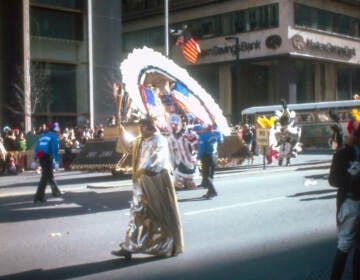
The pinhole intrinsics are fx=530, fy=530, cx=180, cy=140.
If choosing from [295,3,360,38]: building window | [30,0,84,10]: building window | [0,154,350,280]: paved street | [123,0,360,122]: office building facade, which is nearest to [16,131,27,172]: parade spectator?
[0,154,350,280]: paved street

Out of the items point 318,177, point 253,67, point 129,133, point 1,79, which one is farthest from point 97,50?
point 318,177

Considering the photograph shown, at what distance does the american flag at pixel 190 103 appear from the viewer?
1390cm

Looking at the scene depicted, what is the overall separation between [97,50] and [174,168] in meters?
22.9

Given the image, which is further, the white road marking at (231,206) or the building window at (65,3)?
the building window at (65,3)

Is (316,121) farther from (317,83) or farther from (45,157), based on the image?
(45,157)

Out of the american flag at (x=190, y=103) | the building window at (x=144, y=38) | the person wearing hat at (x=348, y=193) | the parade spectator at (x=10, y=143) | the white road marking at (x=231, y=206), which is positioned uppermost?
the building window at (x=144, y=38)

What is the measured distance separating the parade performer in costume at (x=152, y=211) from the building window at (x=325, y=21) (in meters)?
35.6

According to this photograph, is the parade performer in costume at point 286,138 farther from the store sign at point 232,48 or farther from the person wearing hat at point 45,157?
the store sign at point 232,48

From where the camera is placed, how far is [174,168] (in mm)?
13227

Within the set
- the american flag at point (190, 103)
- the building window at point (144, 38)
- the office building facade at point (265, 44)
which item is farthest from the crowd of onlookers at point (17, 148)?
the building window at point (144, 38)

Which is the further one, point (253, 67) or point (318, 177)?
point (253, 67)

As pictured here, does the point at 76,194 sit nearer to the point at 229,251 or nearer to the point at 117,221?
the point at 117,221

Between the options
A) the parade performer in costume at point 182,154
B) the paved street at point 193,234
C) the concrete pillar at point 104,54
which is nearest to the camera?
the paved street at point 193,234

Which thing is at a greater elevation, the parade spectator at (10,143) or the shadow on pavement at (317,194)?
the parade spectator at (10,143)
